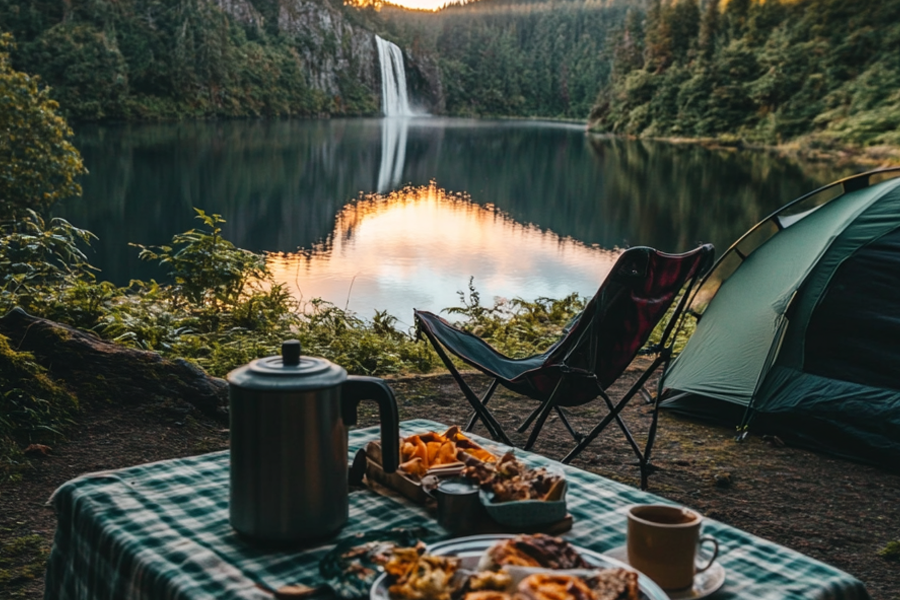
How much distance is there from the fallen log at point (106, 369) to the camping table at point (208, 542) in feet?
8.57

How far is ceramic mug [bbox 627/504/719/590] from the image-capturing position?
1.18 meters

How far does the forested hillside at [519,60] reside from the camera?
81188 millimetres

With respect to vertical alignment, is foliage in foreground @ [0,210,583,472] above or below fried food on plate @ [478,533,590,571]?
below

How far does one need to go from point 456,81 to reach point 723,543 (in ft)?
264

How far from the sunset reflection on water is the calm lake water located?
0.13 ft

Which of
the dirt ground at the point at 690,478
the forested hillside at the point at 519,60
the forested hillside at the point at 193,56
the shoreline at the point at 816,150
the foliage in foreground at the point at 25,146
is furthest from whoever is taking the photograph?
the forested hillside at the point at 519,60

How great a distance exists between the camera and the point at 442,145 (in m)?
36.8

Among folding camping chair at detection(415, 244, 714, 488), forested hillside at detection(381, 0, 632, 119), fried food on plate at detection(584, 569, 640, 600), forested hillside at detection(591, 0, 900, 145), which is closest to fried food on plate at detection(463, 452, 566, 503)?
fried food on plate at detection(584, 569, 640, 600)

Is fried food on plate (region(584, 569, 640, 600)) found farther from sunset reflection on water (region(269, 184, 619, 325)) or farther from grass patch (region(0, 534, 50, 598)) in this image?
sunset reflection on water (region(269, 184, 619, 325))

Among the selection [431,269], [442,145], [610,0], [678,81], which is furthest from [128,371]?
[610,0]

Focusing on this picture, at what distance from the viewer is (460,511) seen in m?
1.35

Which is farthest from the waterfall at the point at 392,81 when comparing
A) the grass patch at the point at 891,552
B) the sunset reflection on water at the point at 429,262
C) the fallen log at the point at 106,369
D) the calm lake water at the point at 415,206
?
the grass patch at the point at 891,552

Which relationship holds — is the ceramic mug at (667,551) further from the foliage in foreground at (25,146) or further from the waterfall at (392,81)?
the waterfall at (392,81)

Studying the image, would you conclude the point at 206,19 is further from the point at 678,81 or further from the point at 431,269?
the point at 431,269
